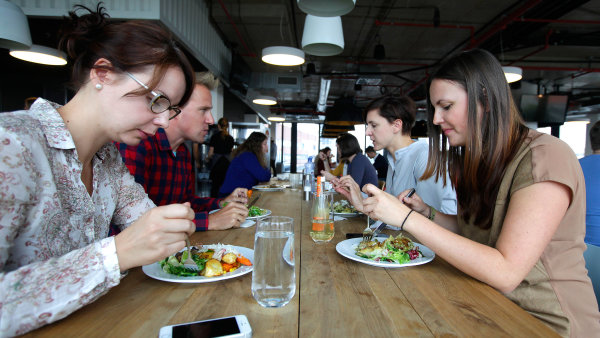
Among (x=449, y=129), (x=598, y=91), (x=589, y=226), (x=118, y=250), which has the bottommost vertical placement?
(x=589, y=226)

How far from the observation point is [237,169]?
4.14m

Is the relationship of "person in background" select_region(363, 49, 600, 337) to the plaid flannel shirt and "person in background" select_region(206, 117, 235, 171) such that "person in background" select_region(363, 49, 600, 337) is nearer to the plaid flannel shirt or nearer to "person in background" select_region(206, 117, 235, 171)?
the plaid flannel shirt

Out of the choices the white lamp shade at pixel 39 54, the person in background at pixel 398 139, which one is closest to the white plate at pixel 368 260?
the person in background at pixel 398 139

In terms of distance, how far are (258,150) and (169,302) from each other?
12.0 feet

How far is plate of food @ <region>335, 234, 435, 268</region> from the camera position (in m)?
1.10

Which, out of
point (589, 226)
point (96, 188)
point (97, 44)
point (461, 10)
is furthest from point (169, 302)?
point (461, 10)

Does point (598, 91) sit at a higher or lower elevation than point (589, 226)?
higher

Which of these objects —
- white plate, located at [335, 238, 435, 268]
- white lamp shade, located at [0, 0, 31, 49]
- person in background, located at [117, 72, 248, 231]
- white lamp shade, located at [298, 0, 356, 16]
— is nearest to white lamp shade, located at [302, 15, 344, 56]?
white lamp shade, located at [298, 0, 356, 16]

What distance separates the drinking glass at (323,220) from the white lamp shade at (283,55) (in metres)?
2.94

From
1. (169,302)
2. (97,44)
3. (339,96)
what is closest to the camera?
(169,302)

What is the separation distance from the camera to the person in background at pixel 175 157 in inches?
74.6

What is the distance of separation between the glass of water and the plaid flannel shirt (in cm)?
88

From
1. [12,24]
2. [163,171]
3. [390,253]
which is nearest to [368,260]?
[390,253]

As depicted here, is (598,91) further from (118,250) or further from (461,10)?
(118,250)
